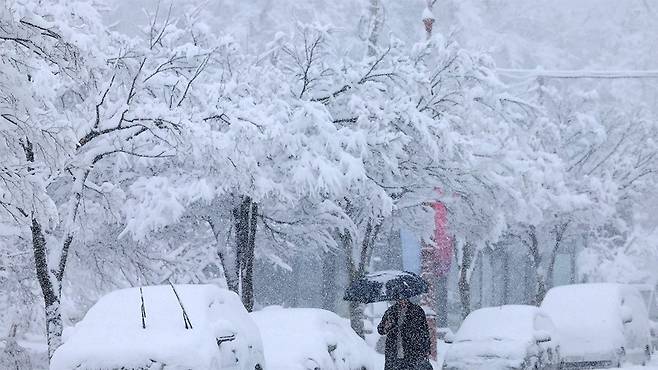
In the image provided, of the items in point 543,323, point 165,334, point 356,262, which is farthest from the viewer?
point 356,262

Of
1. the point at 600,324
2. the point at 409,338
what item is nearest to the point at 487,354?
the point at 600,324

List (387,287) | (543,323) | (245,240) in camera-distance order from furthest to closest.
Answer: (245,240) < (543,323) < (387,287)

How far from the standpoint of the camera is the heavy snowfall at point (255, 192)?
9.66 metres

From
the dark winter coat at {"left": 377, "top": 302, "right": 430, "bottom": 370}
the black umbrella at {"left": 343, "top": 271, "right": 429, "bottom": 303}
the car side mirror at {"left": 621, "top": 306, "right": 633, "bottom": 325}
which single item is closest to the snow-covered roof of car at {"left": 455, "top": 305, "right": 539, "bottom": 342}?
the car side mirror at {"left": 621, "top": 306, "right": 633, "bottom": 325}

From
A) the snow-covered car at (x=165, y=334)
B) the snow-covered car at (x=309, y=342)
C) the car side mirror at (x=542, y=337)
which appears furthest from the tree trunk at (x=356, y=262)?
the snow-covered car at (x=165, y=334)

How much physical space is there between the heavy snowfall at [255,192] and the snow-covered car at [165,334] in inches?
1.0

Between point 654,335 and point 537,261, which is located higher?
point 537,261

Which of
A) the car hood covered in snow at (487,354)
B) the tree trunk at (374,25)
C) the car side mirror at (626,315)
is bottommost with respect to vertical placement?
the car hood covered in snow at (487,354)

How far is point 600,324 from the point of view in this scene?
17922 millimetres

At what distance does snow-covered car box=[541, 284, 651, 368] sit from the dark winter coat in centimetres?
779

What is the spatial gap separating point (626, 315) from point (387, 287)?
8.63 meters

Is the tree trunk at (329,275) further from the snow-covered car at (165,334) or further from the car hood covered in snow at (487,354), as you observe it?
the snow-covered car at (165,334)

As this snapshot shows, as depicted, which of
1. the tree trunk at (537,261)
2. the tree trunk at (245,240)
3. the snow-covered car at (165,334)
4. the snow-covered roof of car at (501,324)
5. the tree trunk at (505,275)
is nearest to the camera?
the snow-covered car at (165,334)

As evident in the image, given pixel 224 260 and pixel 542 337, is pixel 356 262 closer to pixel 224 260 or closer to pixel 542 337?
pixel 224 260
